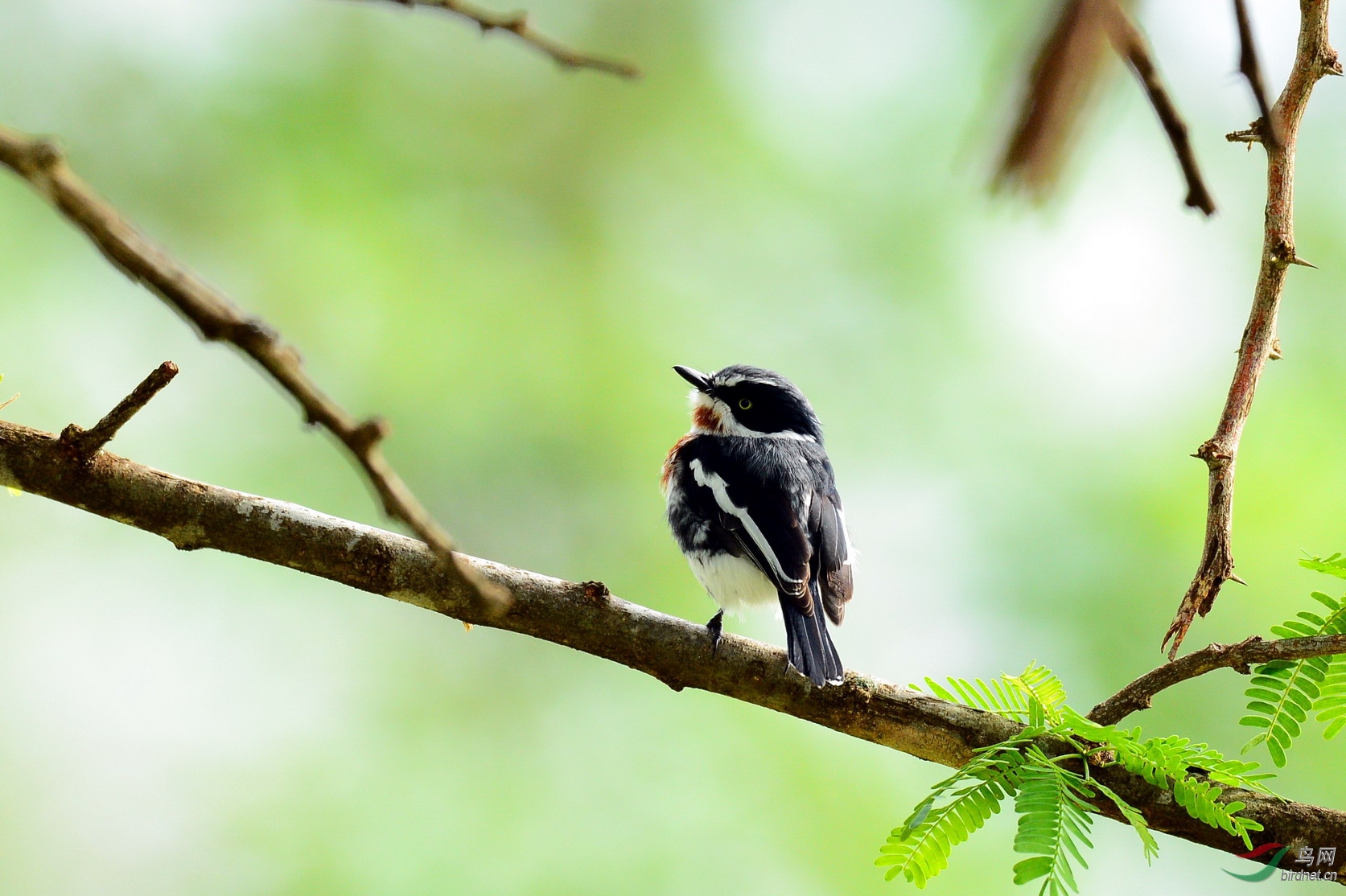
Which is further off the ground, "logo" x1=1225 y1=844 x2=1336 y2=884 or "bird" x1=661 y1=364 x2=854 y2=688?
"bird" x1=661 y1=364 x2=854 y2=688

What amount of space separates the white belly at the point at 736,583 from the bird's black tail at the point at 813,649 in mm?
580

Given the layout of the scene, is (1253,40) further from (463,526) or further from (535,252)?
(535,252)

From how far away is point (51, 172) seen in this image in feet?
2.24

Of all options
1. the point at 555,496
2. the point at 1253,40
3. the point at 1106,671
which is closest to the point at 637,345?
the point at 555,496

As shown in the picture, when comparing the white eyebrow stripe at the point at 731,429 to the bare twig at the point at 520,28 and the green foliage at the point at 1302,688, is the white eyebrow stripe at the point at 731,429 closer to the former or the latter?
the green foliage at the point at 1302,688

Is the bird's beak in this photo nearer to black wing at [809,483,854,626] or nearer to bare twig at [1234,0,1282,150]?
black wing at [809,483,854,626]

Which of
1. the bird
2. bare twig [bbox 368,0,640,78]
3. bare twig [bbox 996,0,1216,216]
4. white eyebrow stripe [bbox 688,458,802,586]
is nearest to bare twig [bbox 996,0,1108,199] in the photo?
bare twig [bbox 996,0,1216,216]

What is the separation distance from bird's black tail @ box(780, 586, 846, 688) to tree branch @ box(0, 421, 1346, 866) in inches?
1.1

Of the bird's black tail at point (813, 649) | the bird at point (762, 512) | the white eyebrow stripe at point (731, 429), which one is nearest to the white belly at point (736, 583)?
the bird at point (762, 512)

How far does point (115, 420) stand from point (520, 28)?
3.97 feet

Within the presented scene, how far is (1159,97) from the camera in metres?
0.75

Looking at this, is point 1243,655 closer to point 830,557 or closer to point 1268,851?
point 1268,851

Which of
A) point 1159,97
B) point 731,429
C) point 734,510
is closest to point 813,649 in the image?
point 734,510

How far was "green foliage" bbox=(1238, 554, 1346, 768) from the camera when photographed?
80.0 inches
